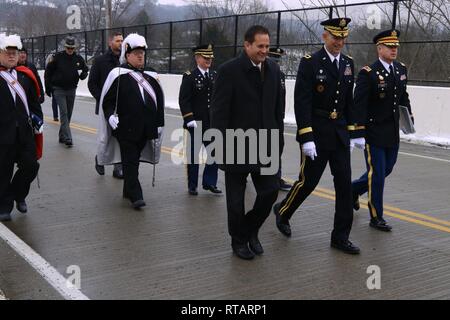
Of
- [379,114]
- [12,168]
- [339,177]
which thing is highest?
[379,114]

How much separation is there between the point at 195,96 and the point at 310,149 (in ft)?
8.71

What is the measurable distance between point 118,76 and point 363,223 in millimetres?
3126

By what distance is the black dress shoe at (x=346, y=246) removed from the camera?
5.33m

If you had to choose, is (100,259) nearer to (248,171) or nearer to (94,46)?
(248,171)

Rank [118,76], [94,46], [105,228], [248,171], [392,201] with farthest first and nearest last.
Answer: [94,46] → [392,201] → [118,76] → [105,228] → [248,171]

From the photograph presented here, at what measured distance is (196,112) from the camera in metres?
7.52

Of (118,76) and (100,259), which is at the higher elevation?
(118,76)

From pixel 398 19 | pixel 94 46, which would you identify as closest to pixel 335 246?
pixel 398 19

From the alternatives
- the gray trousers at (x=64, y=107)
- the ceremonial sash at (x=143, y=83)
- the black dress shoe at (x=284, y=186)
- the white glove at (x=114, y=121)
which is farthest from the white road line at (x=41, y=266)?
the gray trousers at (x=64, y=107)

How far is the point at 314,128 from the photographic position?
5.38 metres

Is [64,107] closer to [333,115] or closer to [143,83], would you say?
[143,83]

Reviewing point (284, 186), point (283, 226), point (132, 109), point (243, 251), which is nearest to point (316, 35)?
point (284, 186)

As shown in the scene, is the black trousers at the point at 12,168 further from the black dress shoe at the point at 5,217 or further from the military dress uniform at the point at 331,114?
the military dress uniform at the point at 331,114
